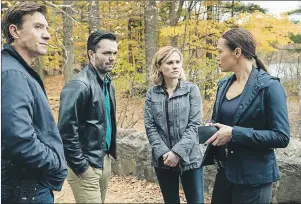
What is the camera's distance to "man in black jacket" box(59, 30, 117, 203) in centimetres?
268

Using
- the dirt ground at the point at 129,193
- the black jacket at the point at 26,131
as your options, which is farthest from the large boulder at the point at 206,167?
the black jacket at the point at 26,131

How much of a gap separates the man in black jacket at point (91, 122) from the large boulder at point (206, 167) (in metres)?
1.94

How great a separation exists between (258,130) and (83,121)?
141 centimetres

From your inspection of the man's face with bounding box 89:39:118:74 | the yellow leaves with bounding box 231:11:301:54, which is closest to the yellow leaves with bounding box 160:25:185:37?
the yellow leaves with bounding box 231:11:301:54

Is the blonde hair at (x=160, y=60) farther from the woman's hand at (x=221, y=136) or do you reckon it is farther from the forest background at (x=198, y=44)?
the forest background at (x=198, y=44)

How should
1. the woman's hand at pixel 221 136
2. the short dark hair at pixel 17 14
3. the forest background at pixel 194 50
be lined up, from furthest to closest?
the forest background at pixel 194 50 → the woman's hand at pixel 221 136 → the short dark hair at pixel 17 14

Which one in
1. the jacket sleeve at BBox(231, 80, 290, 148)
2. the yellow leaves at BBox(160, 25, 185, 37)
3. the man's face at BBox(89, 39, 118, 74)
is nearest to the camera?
the jacket sleeve at BBox(231, 80, 290, 148)

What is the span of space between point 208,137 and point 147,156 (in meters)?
2.70

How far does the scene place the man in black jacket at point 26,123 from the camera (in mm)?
1696

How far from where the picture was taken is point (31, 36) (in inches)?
78.2

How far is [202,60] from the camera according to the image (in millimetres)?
7266

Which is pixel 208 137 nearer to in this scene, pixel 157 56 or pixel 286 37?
pixel 157 56

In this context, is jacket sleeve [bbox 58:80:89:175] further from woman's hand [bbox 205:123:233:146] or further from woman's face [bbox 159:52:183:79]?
woman's hand [bbox 205:123:233:146]

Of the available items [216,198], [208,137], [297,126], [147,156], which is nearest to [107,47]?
[208,137]
